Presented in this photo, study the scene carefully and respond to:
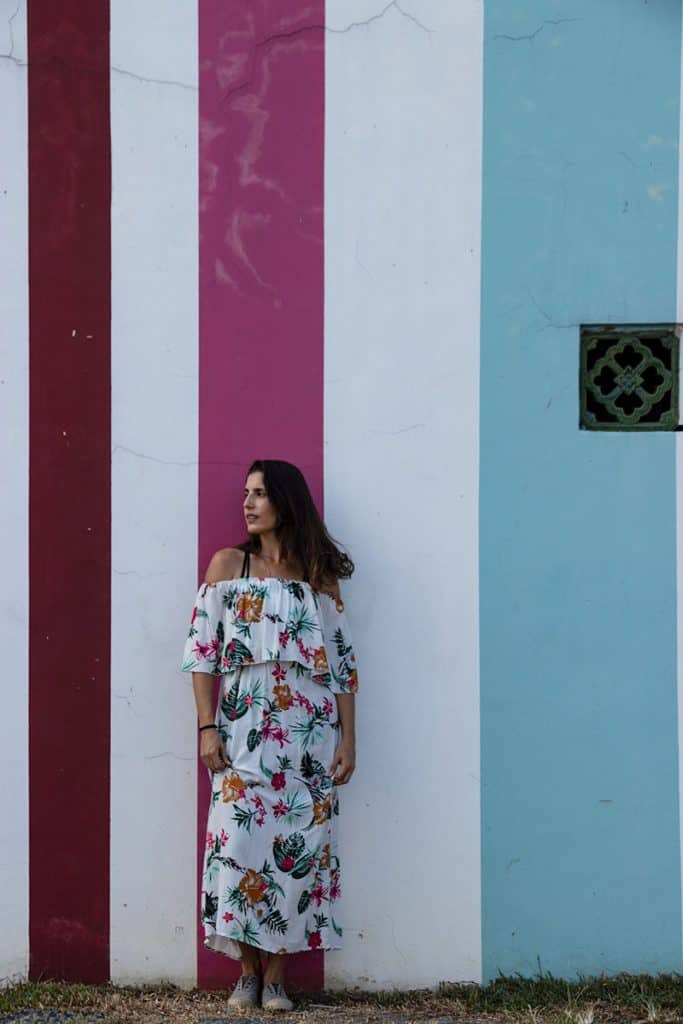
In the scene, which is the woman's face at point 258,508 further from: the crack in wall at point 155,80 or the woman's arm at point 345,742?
the crack in wall at point 155,80

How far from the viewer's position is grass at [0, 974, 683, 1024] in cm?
421

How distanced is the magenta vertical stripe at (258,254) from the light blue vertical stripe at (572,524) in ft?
1.90

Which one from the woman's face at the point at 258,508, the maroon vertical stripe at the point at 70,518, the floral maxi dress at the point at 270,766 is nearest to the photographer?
the floral maxi dress at the point at 270,766

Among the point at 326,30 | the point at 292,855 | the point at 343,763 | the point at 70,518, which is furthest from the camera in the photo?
the point at 70,518

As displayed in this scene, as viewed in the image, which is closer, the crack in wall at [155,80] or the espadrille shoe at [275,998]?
the espadrille shoe at [275,998]

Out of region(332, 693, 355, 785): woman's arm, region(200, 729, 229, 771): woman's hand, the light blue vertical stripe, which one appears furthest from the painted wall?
region(200, 729, 229, 771): woman's hand

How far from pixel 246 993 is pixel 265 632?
1.15 metres

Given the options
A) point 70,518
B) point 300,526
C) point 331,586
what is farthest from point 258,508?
point 70,518

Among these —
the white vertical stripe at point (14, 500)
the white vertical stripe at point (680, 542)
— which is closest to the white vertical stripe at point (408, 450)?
the white vertical stripe at point (680, 542)

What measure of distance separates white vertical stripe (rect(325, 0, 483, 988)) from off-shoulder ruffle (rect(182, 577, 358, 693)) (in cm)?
16

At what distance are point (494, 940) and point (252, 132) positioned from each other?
2.78 m

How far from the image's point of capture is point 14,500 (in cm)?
456

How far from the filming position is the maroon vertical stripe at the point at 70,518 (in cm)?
454

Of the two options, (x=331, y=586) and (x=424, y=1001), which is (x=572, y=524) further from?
(x=424, y=1001)
